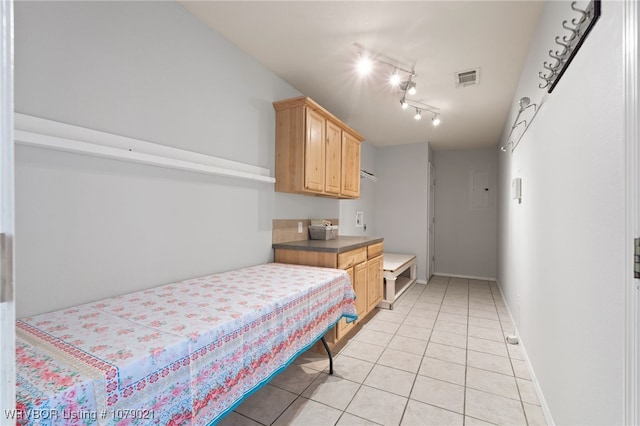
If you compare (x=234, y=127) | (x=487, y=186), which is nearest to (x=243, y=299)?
(x=234, y=127)

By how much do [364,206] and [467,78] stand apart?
2.89 metres

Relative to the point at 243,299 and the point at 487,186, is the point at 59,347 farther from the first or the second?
the point at 487,186

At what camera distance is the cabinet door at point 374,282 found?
336 centimetres

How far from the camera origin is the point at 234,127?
2381 mm

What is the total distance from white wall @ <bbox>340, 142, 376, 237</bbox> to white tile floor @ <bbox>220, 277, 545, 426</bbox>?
175 centimetres

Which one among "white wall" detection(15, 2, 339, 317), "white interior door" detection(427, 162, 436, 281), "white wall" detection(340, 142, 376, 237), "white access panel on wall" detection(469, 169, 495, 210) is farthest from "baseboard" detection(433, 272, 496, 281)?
"white wall" detection(15, 2, 339, 317)

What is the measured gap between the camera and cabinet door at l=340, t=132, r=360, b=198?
3576 mm

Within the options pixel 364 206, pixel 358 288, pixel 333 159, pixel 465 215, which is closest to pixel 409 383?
pixel 358 288

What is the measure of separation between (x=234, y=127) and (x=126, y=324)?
1.67 meters

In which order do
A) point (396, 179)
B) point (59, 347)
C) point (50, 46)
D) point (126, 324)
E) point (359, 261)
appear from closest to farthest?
1. point (59, 347)
2. point (126, 324)
3. point (50, 46)
4. point (359, 261)
5. point (396, 179)

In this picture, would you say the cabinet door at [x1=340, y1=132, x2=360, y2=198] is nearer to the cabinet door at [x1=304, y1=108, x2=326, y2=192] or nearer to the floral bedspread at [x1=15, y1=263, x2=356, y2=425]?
the cabinet door at [x1=304, y1=108, x2=326, y2=192]

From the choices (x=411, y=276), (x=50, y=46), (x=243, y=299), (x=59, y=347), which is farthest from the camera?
(x=411, y=276)

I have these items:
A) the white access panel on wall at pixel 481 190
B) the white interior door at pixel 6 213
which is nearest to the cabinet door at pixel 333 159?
the white interior door at pixel 6 213

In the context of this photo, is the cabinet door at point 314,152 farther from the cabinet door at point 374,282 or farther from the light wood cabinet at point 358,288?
the cabinet door at point 374,282
